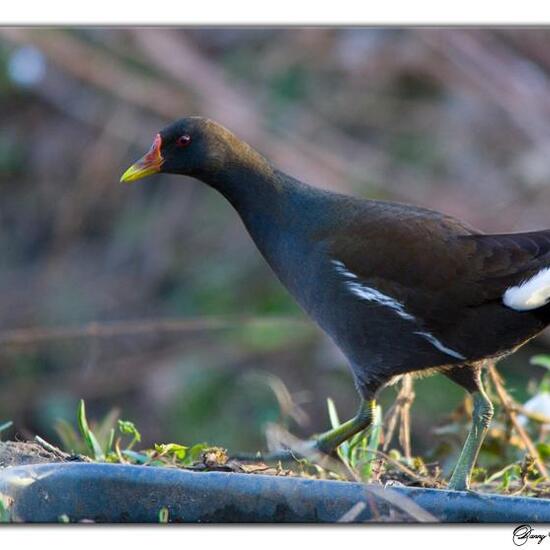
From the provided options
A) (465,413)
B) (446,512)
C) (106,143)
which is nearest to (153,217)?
(106,143)

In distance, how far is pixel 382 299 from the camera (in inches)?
166

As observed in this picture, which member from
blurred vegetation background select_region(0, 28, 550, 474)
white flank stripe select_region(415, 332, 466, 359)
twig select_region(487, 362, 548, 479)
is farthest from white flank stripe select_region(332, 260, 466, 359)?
blurred vegetation background select_region(0, 28, 550, 474)

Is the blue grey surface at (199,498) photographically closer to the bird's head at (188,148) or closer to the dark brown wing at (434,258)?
the dark brown wing at (434,258)

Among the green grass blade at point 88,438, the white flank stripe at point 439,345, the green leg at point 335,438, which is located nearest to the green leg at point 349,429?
the green leg at point 335,438

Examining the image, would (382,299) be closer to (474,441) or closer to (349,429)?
(349,429)

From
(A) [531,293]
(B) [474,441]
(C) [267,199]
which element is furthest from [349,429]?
(C) [267,199]

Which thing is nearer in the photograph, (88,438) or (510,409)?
(88,438)

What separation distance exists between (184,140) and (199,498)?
162 centimetres

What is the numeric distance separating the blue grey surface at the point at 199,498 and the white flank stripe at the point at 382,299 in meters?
0.76

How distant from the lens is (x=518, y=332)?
4.11m

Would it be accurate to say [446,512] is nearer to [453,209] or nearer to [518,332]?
[518,332]

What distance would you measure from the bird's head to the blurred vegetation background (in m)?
3.81

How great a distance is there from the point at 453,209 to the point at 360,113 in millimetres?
1534

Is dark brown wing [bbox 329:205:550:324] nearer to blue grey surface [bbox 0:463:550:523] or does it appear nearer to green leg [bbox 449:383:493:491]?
green leg [bbox 449:383:493:491]
